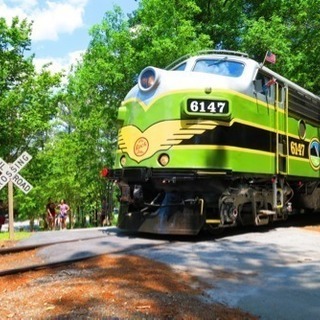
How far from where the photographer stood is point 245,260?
7465 mm

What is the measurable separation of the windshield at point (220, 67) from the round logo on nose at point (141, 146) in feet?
6.60

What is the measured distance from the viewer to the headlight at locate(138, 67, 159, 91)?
31.3 feet

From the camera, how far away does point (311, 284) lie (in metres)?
5.94

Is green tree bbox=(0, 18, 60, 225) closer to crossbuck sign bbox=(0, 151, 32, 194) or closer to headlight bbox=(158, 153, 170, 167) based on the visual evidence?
crossbuck sign bbox=(0, 151, 32, 194)

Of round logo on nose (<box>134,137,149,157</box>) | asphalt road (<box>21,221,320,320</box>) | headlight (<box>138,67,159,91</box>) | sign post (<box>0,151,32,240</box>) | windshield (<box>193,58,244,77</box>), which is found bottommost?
asphalt road (<box>21,221,320,320</box>)

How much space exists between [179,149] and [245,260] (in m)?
2.60

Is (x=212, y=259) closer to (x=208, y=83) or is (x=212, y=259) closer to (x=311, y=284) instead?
(x=311, y=284)

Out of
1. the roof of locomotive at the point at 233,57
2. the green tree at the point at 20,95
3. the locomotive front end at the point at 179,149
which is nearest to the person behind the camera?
the locomotive front end at the point at 179,149

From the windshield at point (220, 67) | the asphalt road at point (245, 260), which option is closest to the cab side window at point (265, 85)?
the windshield at point (220, 67)

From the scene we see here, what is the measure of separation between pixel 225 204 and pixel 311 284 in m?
3.93

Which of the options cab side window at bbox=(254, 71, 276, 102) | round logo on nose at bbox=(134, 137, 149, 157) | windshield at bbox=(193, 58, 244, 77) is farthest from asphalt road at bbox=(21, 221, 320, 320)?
windshield at bbox=(193, 58, 244, 77)

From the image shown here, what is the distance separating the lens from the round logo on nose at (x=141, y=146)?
9.55m

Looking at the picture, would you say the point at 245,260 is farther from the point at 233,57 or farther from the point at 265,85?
the point at 233,57

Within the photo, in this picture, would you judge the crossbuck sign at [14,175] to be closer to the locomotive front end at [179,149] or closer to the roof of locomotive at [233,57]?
the locomotive front end at [179,149]
